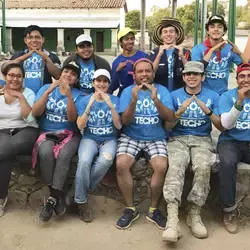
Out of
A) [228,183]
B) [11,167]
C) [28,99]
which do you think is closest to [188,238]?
[228,183]

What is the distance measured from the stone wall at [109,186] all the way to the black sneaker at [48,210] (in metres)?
0.24

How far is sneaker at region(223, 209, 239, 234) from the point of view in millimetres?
3865

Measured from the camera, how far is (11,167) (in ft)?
13.3

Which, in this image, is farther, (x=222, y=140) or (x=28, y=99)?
(x=28, y=99)

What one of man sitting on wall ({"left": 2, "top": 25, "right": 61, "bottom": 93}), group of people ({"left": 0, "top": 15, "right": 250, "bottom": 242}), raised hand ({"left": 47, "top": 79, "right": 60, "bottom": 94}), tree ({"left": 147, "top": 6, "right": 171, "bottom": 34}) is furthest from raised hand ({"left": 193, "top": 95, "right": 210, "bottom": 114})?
tree ({"left": 147, "top": 6, "right": 171, "bottom": 34})

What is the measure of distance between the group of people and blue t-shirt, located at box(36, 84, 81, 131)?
0.03 feet

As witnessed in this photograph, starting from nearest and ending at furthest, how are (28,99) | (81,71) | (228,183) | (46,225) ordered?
1. (228,183)
2. (46,225)
3. (28,99)
4. (81,71)

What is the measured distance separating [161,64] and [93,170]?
1450 millimetres

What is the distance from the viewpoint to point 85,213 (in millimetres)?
4051

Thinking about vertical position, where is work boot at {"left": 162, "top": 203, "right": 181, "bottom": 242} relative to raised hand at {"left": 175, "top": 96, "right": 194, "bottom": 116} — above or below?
below

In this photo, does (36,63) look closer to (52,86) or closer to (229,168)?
(52,86)

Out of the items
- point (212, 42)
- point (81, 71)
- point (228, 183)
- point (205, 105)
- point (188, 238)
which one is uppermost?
point (212, 42)

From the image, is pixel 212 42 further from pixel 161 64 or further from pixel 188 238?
pixel 188 238

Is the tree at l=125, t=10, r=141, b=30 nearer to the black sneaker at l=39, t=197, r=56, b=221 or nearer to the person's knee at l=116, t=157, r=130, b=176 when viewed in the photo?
the person's knee at l=116, t=157, r=130, b=176
